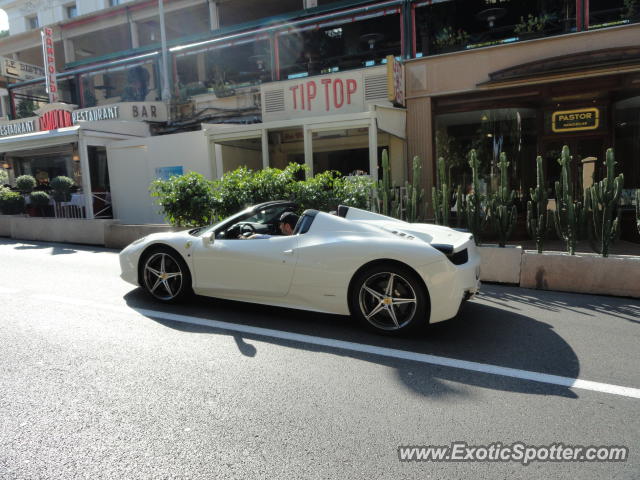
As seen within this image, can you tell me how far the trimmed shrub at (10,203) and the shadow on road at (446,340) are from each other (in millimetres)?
10260

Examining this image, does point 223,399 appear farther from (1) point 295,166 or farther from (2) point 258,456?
(1) point 295,166

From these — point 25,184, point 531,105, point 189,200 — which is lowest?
point 189,200

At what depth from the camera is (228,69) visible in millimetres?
16453

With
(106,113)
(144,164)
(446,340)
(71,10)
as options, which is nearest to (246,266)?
(446,340)

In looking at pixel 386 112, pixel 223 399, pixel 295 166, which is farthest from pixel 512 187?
pixel 223 399

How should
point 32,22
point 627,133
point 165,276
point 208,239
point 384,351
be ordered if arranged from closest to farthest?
point 384,351 < point 208,239 < point 165,276 < point 627,133 < point 32,22

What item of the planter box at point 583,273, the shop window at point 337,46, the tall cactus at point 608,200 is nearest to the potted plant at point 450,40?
the shop window at point 337,46

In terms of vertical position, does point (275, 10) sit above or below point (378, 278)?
above

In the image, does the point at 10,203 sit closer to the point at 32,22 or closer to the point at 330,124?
the point at 330,124

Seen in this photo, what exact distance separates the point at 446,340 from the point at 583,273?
301 cm

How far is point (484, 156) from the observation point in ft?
38.5

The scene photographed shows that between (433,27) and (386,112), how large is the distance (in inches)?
147

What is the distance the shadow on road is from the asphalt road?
0.06 ft

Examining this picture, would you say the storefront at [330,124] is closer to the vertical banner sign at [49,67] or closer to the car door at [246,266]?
the car door at [246,266]
